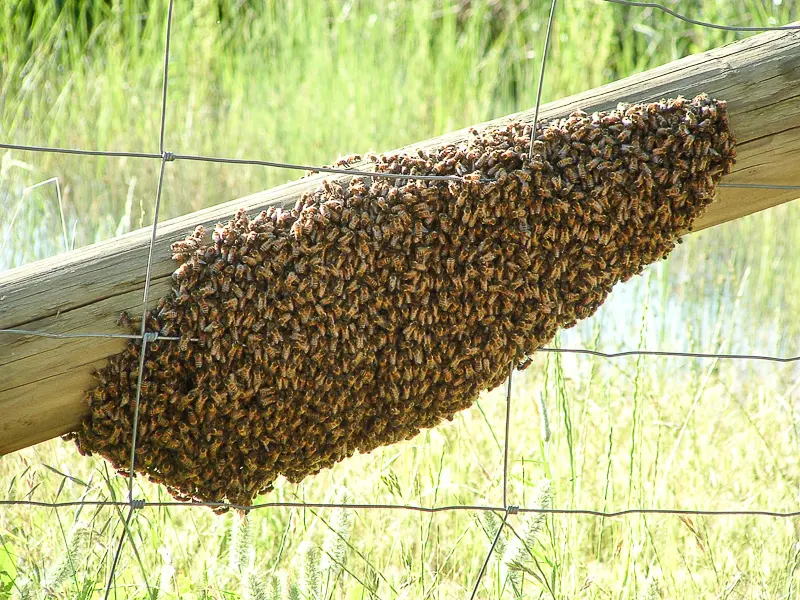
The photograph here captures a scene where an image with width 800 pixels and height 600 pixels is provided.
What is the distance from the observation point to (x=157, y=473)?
1.36 metres

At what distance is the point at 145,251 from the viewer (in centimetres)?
132

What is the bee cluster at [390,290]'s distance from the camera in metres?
1.30

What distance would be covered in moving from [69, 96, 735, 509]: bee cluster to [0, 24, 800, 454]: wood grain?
1.5 inches

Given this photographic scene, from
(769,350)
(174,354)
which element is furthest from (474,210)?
(769,350)

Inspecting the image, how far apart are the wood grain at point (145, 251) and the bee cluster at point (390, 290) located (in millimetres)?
37

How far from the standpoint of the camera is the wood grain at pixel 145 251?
1.26 metres

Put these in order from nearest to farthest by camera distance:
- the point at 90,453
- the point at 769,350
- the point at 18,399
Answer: the point at 18,399 < the point at 90,453 < the point at 769,350

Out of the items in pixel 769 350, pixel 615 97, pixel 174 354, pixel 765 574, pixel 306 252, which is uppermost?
pixel 769 350

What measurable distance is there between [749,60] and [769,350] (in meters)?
3.07

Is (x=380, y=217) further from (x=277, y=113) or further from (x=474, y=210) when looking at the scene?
(x=277, y=113)

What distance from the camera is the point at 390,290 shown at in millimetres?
1328

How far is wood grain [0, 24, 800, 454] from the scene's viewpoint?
1257 millimetres

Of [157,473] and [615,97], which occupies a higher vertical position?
[615,97]

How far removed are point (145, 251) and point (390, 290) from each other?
410 mm
